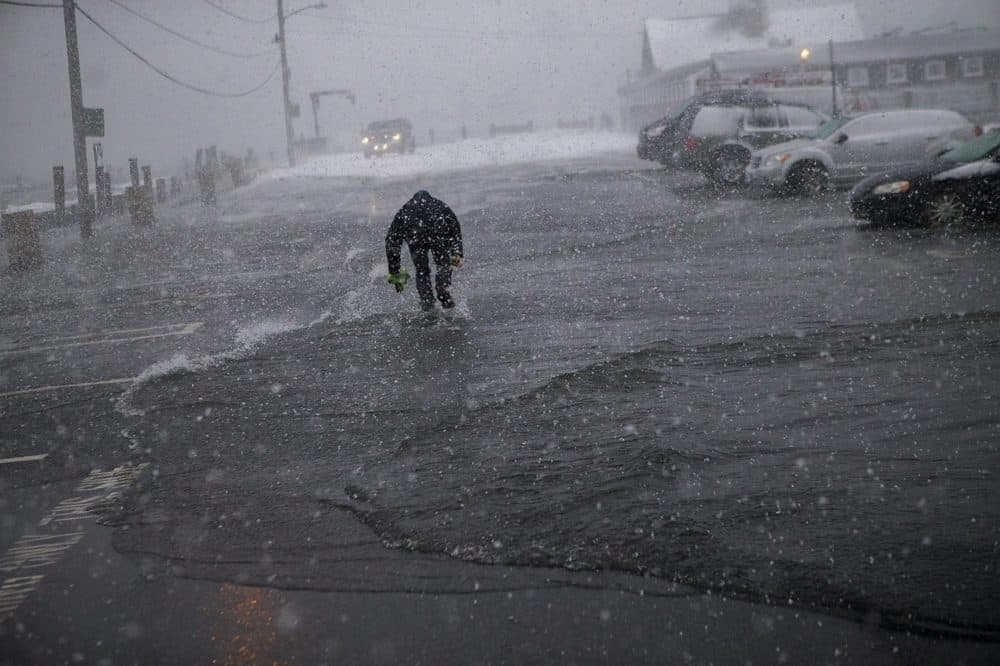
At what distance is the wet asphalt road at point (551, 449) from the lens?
353cm

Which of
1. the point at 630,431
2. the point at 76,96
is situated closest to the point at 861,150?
the point at 630,431

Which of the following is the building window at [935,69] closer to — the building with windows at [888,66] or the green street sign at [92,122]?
the building with windows at [888,66]

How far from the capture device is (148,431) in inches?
234

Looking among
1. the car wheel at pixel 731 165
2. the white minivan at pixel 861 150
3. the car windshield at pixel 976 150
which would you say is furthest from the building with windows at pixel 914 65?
the car windshield at pixel 976 150

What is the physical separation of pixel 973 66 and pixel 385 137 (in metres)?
32.5

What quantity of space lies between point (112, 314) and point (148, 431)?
518cm

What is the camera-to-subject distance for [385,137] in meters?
48.8

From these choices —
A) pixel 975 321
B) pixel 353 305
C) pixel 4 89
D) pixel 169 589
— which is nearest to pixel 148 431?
pixel 169 589

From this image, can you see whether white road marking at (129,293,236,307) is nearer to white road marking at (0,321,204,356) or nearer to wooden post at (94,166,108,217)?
white road marking at (0,321,204,356)

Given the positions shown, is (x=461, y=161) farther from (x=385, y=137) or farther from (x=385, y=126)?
(x=385, y=126)

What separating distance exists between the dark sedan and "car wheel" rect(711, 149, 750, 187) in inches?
288

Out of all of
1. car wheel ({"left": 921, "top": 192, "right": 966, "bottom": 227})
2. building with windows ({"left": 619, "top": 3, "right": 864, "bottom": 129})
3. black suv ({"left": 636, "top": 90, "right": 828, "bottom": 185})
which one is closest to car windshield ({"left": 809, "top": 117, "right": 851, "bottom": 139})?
black suv ({"left": 636, "top": 90, "right": 828, "bottom": 185})

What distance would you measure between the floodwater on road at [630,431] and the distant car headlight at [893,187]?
1258 millimetres

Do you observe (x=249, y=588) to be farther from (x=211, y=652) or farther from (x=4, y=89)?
(x=4, y=89)
